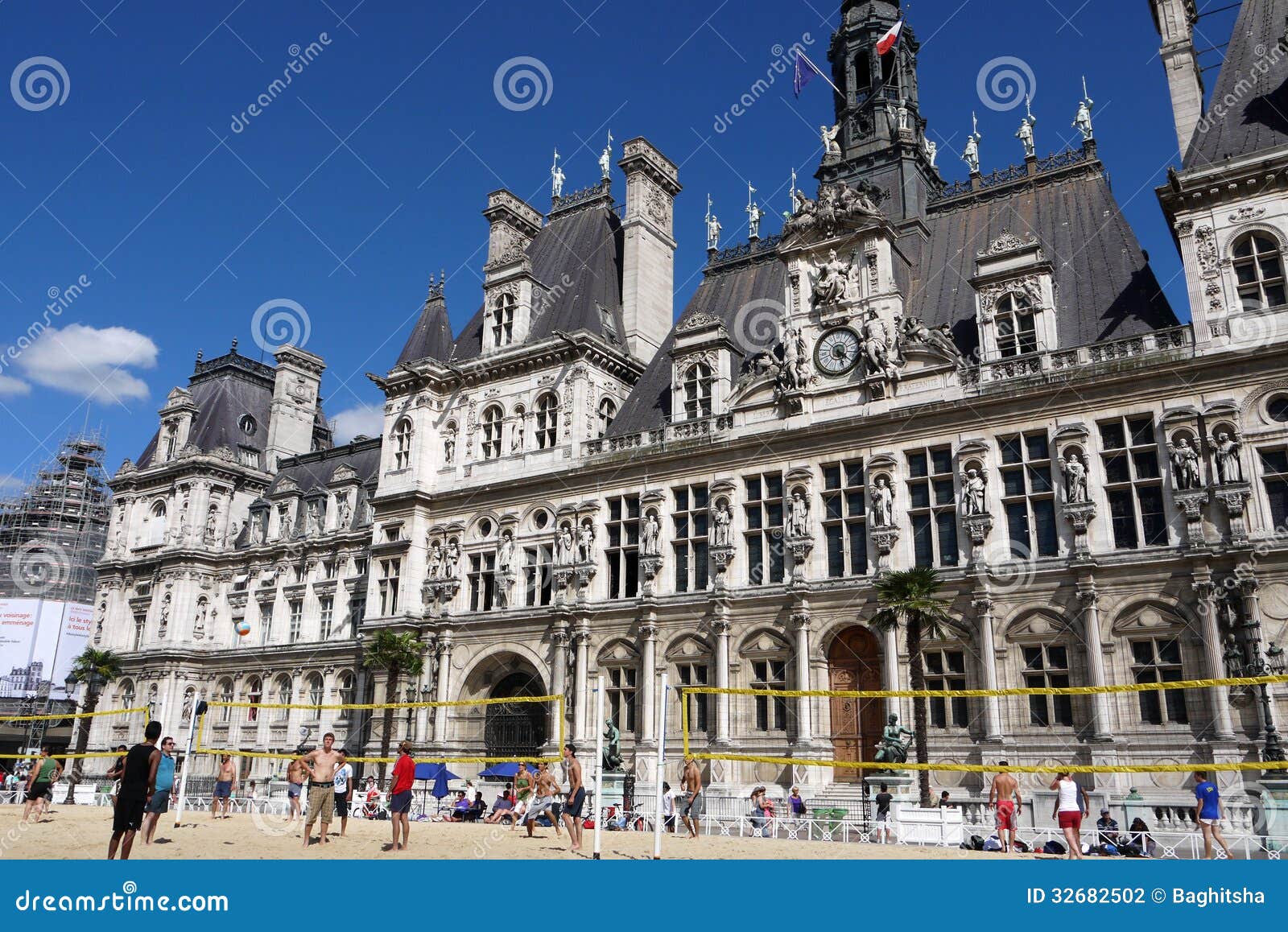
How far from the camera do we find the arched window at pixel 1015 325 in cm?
3116

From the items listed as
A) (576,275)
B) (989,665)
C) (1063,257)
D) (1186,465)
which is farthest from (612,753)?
(576,275)

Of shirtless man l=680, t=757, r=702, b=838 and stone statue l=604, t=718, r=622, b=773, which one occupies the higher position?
stone statue l=604, t=718, r=622, b=773

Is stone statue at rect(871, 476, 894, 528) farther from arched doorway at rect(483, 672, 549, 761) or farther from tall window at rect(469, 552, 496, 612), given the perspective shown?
tall window at rect(469, 552, 496, 612)

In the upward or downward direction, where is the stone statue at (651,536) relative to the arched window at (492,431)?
downward

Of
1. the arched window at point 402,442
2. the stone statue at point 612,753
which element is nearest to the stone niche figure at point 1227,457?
the stone statue at point 612,753

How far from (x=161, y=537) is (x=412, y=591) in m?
24.2

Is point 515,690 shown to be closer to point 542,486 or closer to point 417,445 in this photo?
point 542,486

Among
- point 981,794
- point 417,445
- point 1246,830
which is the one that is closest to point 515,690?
point 417,445

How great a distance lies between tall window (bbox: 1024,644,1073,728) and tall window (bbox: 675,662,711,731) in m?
10.6

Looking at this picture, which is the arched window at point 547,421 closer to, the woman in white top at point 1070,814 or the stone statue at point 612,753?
the stone statue at point 612,753

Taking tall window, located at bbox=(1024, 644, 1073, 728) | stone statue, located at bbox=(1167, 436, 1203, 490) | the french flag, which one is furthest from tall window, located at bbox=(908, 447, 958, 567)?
the french flag

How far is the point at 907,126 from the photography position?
41.2m

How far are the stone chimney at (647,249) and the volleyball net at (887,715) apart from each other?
58.2 feet

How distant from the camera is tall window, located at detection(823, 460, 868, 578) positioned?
106 feet
